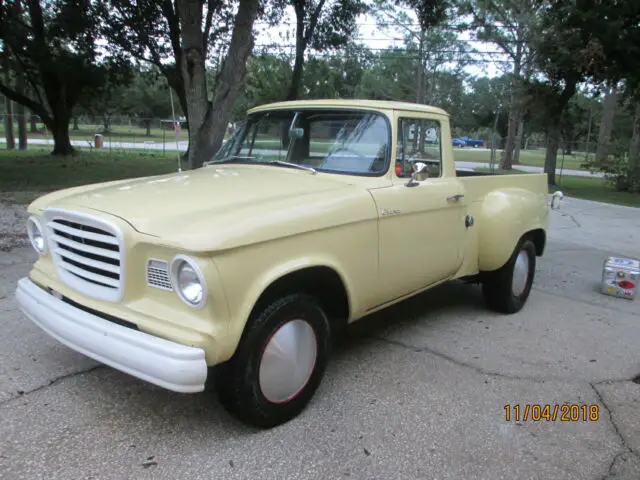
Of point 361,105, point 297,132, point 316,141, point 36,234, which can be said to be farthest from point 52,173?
point 361,105

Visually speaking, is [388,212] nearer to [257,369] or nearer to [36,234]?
[257,369]

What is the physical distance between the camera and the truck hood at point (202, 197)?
253 centimetres

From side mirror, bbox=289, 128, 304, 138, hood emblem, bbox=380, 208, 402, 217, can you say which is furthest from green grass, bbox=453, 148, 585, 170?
hood emblem, bbox=380, 208, 402, 217

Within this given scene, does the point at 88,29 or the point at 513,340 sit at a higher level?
the point at 88,29

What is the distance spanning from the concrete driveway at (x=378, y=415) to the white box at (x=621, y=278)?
3.48ft

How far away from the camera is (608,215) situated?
11750 millimetres

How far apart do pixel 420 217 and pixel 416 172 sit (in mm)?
360

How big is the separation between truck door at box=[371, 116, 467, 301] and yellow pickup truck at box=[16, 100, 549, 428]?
1 centimetres

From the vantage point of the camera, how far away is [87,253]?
107 inches

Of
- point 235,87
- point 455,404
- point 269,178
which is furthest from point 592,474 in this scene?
point 235,87

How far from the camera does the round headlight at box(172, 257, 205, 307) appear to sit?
2371 mm

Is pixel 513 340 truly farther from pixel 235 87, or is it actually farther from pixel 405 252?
pixel 235 87

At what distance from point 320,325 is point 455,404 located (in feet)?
3.29
